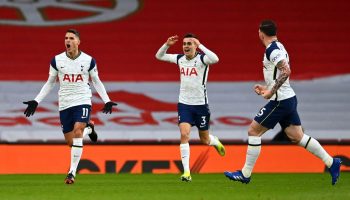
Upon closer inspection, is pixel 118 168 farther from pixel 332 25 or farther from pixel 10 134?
pixel 332 25

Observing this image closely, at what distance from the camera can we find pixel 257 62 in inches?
819

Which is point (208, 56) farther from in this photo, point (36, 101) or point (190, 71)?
point (36, 101)

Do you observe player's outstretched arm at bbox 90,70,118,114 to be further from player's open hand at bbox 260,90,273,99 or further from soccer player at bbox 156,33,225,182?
player's open hand at bbox 260,90,273,99

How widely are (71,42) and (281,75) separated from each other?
2946 millimetres

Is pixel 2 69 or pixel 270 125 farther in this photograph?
pixel 2 69

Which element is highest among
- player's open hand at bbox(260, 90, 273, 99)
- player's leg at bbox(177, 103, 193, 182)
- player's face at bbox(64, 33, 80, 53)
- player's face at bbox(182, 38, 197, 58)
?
player's face at bbox(64, 33, 80, 53)

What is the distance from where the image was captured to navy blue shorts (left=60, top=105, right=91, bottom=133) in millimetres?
12180

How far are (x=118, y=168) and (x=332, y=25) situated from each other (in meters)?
7.29

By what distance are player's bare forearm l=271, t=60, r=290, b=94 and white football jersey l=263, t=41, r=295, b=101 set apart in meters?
0.06

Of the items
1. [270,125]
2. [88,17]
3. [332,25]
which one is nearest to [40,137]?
[88,17]

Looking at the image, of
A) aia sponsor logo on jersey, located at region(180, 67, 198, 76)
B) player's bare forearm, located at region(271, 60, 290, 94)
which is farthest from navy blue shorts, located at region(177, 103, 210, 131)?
player's bare forearm, located at region(271, 60, 290, 94)

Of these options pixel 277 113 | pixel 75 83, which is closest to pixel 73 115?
pixel 75 83

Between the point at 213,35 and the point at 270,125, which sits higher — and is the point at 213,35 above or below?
below

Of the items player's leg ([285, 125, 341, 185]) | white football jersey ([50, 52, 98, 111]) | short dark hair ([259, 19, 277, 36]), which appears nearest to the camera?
short dark hair ([259, 19, 277, 36])
